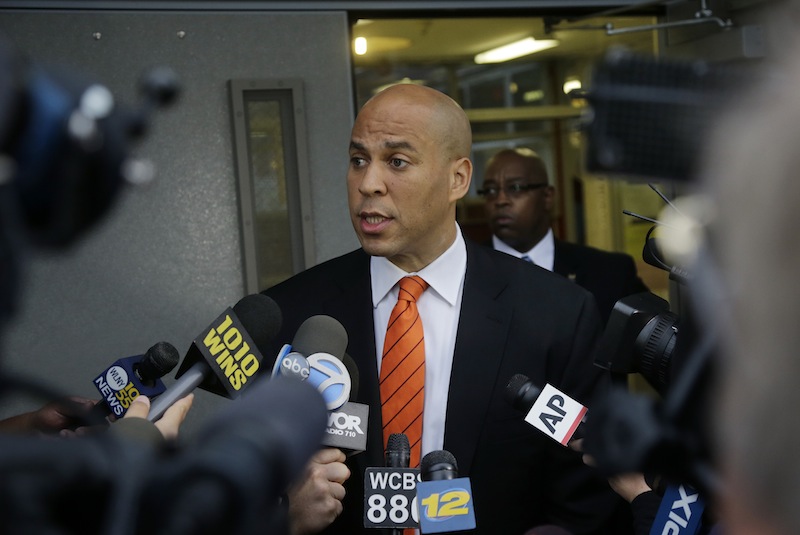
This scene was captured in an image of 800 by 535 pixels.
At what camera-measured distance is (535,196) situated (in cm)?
533

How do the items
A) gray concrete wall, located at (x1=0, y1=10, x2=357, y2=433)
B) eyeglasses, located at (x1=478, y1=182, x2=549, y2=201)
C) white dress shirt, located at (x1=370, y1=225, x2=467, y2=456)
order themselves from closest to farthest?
white dress shirt, located at (x1=370, y1=225, x2=467, y2=456) < gray concrete wall, located at (x1=0, y1=10, x2=357, y2=433) < eyeglasses, located at (x1=478, y1=182, x2=549, y2=201)

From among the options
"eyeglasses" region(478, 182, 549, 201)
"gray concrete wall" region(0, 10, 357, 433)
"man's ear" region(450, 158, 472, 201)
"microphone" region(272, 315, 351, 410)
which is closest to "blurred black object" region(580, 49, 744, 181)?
"microphone" region(272, 315, 351, 410)

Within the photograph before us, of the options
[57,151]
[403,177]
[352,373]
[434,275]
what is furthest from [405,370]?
[57,151]

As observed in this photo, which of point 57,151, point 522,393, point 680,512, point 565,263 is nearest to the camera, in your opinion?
point 57,151

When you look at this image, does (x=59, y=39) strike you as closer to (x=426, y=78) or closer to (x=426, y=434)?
(x=426, y=434)

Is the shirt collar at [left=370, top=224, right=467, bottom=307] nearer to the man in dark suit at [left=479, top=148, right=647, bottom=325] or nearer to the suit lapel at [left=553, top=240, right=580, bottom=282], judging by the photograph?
the man in dark suit at [left=479, top=148, right=647, bottom=325]

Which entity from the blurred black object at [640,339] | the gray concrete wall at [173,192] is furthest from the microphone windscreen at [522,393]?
the gray concrete wall at [173,192]

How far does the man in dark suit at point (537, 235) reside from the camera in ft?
15.9

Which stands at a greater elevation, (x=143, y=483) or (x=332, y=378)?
(x=143, y=483)

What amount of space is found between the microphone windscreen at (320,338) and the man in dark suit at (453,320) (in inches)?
19.6

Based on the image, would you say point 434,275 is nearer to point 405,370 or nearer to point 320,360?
point 405,370

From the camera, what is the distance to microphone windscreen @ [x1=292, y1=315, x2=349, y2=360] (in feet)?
6.44

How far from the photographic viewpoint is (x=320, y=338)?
2010 millimetres

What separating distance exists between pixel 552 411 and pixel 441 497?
1.16ft
